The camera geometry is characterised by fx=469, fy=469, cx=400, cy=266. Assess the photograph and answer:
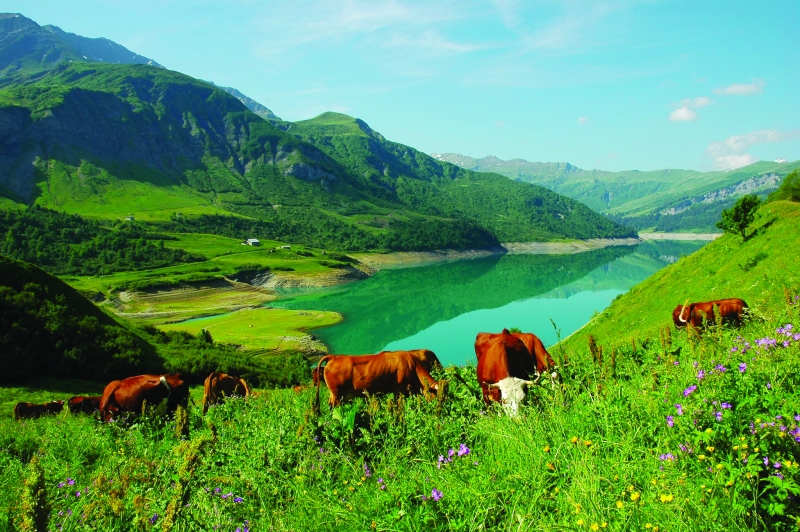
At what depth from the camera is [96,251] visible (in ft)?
362

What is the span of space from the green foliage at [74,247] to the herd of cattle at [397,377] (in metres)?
104

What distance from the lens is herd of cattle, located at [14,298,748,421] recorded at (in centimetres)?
640

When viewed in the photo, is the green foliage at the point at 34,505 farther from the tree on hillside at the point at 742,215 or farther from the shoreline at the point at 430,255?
the shoreline at the point at 430,255

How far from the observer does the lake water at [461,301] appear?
57.3m

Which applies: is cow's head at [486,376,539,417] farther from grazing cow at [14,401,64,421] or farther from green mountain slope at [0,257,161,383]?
green mountain slope at [0,257,161,383]

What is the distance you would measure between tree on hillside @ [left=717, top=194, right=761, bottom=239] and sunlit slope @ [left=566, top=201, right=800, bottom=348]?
0.59 metres

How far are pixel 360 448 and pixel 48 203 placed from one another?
206724mm

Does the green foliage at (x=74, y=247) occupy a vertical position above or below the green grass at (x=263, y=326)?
above

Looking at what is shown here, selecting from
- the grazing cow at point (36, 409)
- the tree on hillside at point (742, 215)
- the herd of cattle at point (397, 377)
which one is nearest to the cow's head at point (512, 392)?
the herd of cattle at point (397, 377)

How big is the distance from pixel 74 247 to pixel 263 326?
7658 centimetres

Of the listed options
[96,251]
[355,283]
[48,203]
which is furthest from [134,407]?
[48,203]

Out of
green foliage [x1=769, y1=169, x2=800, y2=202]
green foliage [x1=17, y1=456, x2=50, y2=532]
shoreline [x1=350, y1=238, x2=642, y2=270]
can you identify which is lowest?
shoreline [x1=350, y1=238, x2=642, y2=270]

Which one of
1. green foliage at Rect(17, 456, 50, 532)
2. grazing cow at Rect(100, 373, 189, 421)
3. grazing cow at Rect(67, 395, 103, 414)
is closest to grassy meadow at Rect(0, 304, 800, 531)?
green foliage at Rect(17, 456, 50, 532)

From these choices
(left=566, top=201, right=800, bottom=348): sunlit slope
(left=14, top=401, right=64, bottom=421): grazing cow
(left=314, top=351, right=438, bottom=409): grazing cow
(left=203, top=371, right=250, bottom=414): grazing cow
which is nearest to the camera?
(left=314, top=351, right=438, bottom=409): grazing cow
